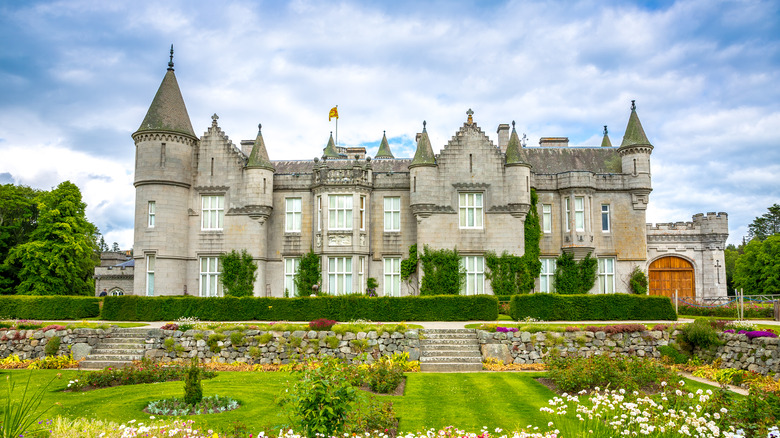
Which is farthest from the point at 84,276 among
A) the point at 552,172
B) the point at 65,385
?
the point at 552,172

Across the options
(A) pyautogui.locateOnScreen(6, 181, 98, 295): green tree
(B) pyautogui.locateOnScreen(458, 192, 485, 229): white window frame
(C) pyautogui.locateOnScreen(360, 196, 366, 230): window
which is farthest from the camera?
(A) pyautogui.locateOnScreen(6, 181, 98, 295): green tree

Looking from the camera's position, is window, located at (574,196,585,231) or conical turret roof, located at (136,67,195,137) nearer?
conical turret roof, located at (136,67,195,137)

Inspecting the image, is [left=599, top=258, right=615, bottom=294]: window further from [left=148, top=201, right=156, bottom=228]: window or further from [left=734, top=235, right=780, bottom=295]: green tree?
[left=148, top=201, right=156, bottom=228]: window

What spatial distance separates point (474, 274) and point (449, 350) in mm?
14187

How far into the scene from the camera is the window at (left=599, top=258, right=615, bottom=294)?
35719 millimetres

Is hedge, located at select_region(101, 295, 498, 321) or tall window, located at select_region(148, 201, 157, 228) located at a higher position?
tall window, located at select_region(148, 201, 157, 228)

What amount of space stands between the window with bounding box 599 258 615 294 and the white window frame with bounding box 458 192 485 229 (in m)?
9.20

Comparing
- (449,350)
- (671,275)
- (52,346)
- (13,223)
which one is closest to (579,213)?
(671,275)

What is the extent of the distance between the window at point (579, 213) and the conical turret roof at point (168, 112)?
2630cm

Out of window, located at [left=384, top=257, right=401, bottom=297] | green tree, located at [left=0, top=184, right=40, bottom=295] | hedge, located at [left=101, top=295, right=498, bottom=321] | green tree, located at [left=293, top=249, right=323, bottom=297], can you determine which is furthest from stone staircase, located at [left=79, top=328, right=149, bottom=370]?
green tree, located at [left=0, top=184, right=40, bottom=295]

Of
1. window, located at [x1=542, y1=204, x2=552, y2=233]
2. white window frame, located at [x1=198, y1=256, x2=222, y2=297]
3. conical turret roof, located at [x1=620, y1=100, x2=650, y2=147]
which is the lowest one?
white window frame, located at [x1=198, y1=256, x2=222, y2=297]

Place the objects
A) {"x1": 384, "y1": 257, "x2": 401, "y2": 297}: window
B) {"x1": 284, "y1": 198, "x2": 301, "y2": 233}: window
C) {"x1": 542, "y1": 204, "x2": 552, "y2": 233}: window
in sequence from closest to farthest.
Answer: {"x1": 384, "y1": 257, "x2": 401, "y2": 297}: window, {"x1": 284, "y1": 198, "x2": 301, "y2": 233}: window, {"x1": 542, "y1": 204, "x2": 552, "y2": 233}: window

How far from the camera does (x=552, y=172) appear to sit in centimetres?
3825

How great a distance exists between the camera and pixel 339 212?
34375 mm
